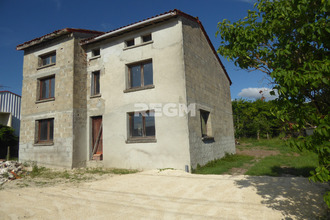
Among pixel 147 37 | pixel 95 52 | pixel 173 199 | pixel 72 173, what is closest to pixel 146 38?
pixel 147 37

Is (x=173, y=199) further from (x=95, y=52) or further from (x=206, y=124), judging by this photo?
(x=95, y=52)

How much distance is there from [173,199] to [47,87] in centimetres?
1105

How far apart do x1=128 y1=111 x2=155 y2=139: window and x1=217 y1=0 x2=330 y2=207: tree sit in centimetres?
593

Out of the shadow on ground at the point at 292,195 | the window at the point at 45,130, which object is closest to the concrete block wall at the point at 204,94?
the shadow on ground at the point at 292,195

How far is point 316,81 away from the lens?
8.86 feet

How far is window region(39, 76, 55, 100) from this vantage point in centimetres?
1212

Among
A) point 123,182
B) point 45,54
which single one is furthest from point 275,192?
point 45,54

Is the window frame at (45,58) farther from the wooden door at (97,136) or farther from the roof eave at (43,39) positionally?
the wooden door at (97,136)

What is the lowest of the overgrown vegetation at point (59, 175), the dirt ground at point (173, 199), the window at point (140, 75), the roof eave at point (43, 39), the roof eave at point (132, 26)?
the dirt ground at point (173, 199)

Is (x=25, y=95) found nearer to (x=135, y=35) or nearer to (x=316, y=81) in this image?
(x=135, y=35)

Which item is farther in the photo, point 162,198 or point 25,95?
point 25,95

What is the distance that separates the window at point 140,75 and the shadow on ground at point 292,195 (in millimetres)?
6293

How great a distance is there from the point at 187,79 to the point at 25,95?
34.4 ft

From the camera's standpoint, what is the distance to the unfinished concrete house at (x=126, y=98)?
30.1 ft
